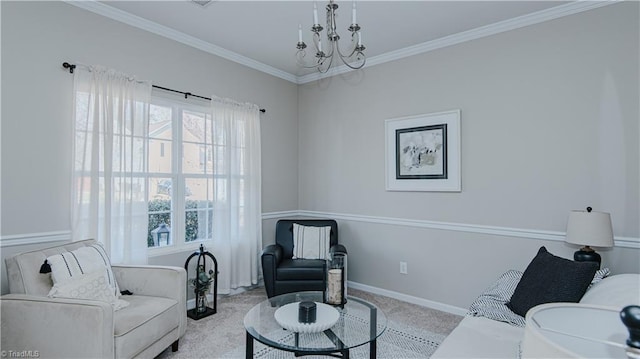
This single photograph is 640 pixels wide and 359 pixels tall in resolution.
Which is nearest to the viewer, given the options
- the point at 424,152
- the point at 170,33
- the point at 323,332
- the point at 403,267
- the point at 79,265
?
the point at 323,332

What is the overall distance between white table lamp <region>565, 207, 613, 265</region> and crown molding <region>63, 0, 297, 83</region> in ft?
11.5

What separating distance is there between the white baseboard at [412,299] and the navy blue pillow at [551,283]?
122 cm

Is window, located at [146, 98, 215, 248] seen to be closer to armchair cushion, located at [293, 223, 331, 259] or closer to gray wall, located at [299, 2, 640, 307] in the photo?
armchair cushion, located at [293, 223, 331, 259]

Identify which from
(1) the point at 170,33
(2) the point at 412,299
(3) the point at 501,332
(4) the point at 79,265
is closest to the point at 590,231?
(3) the point at 501,332

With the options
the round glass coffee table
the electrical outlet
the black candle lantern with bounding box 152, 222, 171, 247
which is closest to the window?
the black candle lantern with bounding box 152, 222, 171, 247

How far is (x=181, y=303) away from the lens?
2543mm

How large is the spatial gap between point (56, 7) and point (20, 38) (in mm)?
383

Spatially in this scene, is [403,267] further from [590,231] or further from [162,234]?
[162,234]

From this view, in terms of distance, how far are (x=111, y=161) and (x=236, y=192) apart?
130 centimetres

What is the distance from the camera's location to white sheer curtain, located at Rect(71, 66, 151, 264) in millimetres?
2688

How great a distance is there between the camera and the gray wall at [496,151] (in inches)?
102

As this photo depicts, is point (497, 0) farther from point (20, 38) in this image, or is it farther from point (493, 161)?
point (20, 38)
